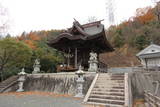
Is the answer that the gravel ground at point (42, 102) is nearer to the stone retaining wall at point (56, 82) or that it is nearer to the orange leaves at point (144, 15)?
the stone retaining wall at point (56, 82)

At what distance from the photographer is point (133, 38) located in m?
33.0

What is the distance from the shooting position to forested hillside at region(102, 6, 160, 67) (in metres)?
28.6

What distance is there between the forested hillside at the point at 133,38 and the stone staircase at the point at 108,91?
71.7 feet

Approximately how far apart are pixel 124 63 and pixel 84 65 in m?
18.1

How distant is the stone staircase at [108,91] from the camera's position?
5581mm

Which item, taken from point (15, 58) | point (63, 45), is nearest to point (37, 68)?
point (15, 58)

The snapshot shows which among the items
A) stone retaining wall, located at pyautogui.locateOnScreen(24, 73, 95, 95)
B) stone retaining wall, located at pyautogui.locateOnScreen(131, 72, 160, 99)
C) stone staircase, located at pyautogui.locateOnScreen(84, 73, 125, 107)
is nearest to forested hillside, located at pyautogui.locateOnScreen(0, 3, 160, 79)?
stone retaining wall, located at pyautogui.locateOnScreen(24, 73, 95, 95)

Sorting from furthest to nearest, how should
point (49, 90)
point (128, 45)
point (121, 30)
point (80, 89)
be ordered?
point (121, 30) < point (128, 45) < point (49, 90) < point (80, 89)

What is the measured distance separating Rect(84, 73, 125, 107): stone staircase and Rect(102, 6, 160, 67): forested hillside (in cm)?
2185

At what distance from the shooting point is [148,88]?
751 centimetres

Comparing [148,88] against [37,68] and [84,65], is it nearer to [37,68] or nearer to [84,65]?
[84,65]

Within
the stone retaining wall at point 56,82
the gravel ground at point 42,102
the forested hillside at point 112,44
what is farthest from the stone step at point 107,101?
the forested hillside at point 112,44

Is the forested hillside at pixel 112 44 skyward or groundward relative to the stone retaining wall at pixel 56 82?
skyward

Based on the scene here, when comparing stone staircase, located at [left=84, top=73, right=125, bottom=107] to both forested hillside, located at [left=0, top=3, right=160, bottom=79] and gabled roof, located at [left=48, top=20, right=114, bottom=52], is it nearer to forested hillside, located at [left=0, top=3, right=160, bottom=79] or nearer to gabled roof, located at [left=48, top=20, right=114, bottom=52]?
gabled roof, located at [left=48, top=20, right=114, bottom=52]
